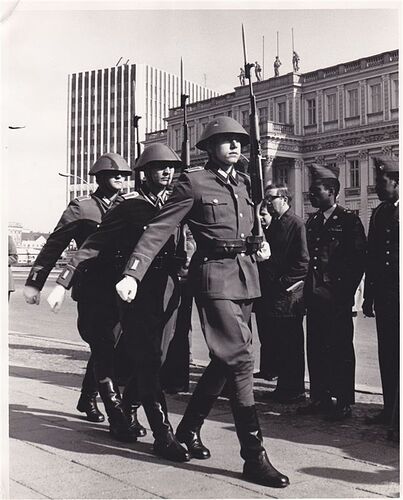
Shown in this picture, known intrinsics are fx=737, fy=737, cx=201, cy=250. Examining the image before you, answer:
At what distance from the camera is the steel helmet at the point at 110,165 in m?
5.71

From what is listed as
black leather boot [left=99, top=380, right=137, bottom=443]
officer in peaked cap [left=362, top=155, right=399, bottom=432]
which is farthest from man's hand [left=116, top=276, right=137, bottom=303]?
officer in peaked cap [left=362, top=155, right=399, bottom=432]

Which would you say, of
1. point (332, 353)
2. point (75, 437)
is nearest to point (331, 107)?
point (332, 353)

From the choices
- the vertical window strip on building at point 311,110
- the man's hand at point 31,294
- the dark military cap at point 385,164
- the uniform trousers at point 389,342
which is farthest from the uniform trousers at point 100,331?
the vertical window strip on building at point 311,110

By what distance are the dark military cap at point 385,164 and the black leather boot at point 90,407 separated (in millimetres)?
2797

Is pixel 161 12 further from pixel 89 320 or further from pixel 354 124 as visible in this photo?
pixel 354 124

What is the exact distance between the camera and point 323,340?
6070 mm

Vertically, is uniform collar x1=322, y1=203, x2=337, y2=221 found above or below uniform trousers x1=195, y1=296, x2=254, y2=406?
above

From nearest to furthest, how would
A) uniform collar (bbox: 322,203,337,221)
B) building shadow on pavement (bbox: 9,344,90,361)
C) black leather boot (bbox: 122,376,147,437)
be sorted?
black leather boot (bbox: 122,376,147,437) < uniform collar (bbox: 322,203,337,221) < building shadow on pavement (bbox: 9,344,90,361)

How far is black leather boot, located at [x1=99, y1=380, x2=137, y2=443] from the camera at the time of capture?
198 inches

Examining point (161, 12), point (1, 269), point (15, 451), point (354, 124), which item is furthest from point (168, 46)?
point (354, 124)

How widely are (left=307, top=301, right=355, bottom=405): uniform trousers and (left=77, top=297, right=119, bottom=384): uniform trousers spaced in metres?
1.66

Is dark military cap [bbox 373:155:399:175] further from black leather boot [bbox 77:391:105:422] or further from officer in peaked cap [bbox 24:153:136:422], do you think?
black leather boot [bbox 77:391:105:422]

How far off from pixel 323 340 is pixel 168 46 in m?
2.66

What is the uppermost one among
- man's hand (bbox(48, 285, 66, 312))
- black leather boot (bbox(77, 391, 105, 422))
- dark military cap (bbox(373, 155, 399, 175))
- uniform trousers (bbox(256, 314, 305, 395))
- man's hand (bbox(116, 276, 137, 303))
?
dark military cap (bbox(373, 155, 399, 175))
